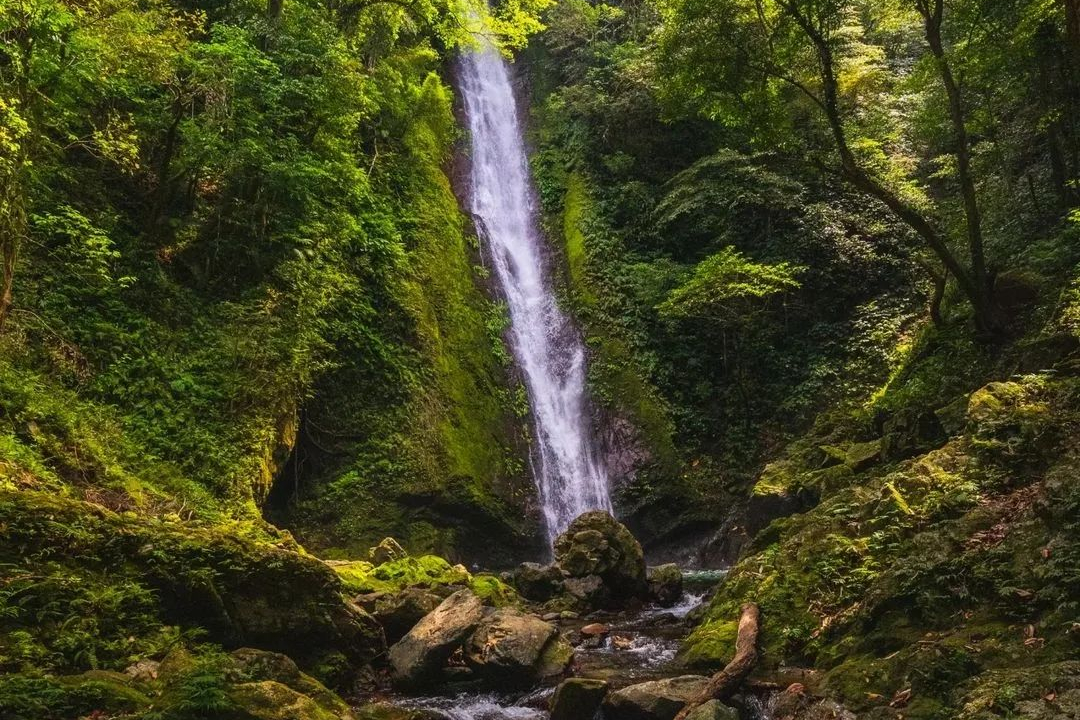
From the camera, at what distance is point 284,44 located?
11969mm

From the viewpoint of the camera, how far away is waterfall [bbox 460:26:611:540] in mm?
16219

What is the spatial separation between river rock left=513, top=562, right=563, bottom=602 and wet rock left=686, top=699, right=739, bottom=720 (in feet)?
19.2

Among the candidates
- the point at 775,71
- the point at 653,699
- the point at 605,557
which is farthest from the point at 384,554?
the point at 775,71

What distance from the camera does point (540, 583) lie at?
36.4ft

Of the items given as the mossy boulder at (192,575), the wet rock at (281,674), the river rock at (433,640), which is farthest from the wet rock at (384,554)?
the wet rock at (281,674)

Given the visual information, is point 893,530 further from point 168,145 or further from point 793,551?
point 168,145

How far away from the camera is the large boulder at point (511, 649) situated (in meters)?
7.02

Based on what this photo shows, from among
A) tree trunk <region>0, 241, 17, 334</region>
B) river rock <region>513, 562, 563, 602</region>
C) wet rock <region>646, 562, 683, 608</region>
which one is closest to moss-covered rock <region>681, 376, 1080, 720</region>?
wet rock <region>646, 562, 683, 608</region>

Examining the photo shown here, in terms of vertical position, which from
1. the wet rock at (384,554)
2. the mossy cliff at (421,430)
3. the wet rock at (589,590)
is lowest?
the wet rock at (589,590)

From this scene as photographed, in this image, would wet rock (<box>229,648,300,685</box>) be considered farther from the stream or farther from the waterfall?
the waterfall

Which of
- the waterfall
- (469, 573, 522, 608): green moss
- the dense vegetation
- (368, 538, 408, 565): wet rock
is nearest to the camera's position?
the dense vegetation

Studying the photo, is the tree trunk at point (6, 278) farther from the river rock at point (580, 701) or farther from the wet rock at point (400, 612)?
the river rock at point (580, 701)

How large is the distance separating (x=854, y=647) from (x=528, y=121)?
23.0 meters

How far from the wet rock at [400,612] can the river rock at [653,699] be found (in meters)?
2.99
